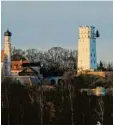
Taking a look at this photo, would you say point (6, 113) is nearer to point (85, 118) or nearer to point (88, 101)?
point (85, 118)

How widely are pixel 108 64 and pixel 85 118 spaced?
17.5 m

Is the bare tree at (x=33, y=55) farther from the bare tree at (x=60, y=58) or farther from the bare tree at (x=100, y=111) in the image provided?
the bare tree at (x=100, y=111)

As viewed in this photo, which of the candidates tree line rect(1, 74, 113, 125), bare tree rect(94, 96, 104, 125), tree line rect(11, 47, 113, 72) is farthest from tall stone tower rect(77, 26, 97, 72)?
bare tree rect(94, 96, 104, 125)

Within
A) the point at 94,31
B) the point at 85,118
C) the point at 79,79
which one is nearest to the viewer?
the point at 85,118

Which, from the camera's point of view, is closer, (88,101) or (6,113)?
(6,113)

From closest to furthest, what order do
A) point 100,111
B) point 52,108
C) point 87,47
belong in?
point 52,108 → point 100,111 → point 87,47

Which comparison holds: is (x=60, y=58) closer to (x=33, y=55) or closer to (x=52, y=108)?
(x=33, y=55)

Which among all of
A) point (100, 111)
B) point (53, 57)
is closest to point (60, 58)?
point (53, 57)

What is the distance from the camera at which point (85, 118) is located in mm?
14875

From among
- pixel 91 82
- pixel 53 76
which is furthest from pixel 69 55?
pixel 91 82

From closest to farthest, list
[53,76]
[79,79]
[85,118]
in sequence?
[85,118], [79,79], [53,76]

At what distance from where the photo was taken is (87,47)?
114 ft

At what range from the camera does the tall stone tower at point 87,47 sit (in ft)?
111

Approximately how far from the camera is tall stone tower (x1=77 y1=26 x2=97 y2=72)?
33969 millimetres
